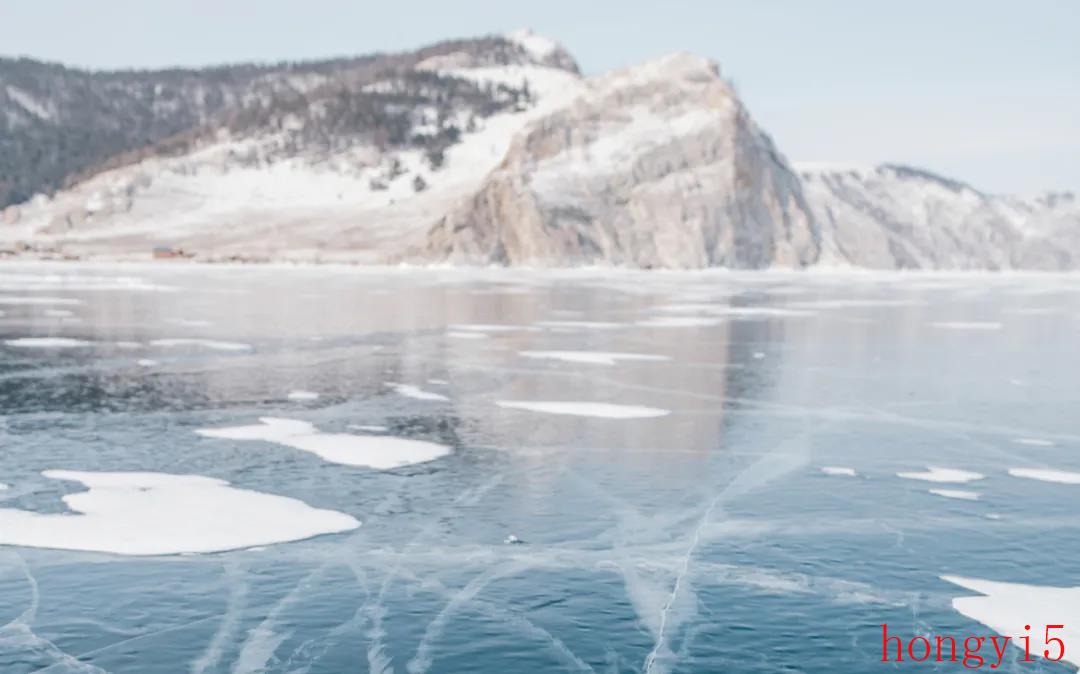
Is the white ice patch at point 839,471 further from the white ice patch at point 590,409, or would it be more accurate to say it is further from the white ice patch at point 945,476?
the white ice patch at point 590,409

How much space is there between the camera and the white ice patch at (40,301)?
50.4 metres

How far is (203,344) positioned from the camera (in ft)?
108

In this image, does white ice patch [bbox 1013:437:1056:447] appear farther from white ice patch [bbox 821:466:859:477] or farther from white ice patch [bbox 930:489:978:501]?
white ice patch [bbox 930:489:978:501]

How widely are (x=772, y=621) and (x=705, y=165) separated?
4943 inches

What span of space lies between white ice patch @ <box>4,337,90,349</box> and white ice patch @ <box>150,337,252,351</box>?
2.01 metres

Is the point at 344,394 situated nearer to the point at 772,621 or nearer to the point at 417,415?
the point at 417,415

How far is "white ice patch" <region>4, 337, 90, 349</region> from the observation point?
31.8m

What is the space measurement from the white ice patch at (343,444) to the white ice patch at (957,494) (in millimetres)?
7029

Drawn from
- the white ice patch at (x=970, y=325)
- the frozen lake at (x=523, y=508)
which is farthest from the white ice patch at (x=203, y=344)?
the white ice patch at (x=970, y=325)

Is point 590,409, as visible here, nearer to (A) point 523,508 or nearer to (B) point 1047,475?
(A) point 523,508

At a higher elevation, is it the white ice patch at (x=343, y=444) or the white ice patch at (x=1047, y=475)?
the white ice patch at (x=1047, y=475)

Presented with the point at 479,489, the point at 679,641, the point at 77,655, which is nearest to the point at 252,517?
the point at 479,489

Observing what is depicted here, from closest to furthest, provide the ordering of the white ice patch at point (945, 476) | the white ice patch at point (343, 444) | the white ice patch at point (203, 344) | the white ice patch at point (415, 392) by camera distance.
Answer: the white ice patch at point (945, 476) < the white ice patch at point (343, 444) < the white ice patch at point (415, 392) < the white ice patch at point (203, 344)

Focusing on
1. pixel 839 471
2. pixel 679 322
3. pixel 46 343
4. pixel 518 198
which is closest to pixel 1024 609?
pixel 839 471
